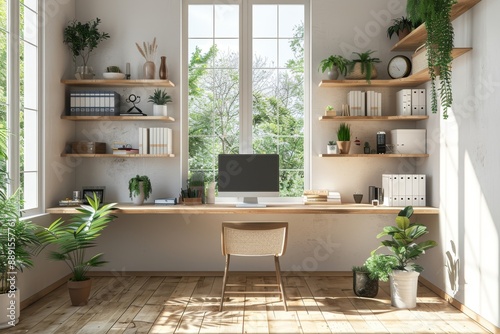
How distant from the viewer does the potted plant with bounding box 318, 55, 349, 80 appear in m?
5.27

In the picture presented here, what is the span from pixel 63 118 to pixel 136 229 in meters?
1.34

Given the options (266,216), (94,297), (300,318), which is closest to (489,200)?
(300,318)

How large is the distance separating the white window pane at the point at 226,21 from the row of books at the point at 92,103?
132 centimetres

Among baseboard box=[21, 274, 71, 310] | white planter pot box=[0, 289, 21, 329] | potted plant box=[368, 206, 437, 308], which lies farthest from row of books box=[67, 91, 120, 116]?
potted plant box=[368, 206, 437, 308]

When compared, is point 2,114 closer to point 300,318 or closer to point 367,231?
point 300,318

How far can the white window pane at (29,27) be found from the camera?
14.8ft

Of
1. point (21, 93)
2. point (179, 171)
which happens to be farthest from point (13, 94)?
point (179, 171)

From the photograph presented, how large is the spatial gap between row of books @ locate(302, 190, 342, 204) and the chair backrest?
106cm

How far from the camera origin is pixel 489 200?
378 cm

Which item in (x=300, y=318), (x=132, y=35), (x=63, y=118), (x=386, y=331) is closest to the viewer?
(x=386, y=331)

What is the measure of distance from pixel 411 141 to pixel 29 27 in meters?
3.68

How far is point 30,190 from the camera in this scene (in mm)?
4672

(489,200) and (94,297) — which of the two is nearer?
(489,200)

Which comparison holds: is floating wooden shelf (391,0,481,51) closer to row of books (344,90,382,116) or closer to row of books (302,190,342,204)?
row of books (344,90,382,116)
